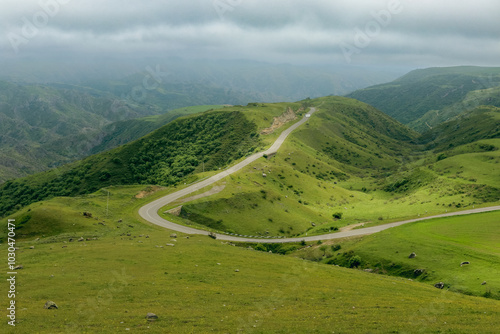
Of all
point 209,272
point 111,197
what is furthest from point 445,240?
point 111,197

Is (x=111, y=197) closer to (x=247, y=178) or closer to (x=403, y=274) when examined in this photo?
(x=247, y=178)

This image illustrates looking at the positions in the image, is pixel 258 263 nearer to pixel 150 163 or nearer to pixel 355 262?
pixel 355 262

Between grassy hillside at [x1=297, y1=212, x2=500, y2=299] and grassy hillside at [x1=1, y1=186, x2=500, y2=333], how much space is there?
9.96 feet

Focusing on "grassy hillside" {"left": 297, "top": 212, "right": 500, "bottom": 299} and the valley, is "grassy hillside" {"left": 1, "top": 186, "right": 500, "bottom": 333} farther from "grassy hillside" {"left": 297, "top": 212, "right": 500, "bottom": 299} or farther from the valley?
"grassy hillside" {"left": 297, "top": 212, "right": 500, "bottom": 299}

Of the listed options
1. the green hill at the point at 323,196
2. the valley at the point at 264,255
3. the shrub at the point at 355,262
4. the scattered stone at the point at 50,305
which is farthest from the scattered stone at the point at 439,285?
the scattered stone at the point at 50,305

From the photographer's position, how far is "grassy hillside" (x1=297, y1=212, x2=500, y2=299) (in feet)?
142

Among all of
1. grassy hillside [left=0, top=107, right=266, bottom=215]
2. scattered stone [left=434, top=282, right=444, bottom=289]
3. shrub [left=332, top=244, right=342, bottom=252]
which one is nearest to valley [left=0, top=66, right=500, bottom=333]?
shrub [left=332, top=244, right=342, bottom=252]

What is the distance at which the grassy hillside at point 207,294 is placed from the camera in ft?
90.5

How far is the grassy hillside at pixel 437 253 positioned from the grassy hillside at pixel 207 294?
3.04 metres

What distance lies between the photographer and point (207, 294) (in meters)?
34.7

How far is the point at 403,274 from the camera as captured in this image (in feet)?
167

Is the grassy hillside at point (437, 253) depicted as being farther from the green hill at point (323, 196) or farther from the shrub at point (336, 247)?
the green hill at point (323, 196)

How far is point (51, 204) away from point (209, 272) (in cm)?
4913

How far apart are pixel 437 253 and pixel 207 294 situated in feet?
120
